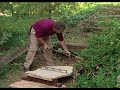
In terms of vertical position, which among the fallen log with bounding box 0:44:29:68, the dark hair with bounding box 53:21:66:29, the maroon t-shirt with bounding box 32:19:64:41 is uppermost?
the dark hair with bounding box 53:21:66:29

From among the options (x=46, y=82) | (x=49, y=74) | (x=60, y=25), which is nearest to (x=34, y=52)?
(x=49, y=74)

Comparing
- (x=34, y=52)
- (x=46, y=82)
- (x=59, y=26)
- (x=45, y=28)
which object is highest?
(x=59, y=26)

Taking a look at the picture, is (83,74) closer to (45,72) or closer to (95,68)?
(95,68)

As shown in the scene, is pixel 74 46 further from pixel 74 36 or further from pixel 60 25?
pixel 60 25

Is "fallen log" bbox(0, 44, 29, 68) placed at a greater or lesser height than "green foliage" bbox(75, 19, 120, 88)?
lesser

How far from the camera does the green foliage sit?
741 cm

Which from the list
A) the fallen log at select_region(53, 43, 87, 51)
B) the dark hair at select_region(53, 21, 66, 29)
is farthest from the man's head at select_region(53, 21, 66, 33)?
the fallen log at select_region(53, 43, 87, 51)

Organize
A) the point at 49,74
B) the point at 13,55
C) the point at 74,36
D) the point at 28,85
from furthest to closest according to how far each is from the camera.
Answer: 1. the point at 74,36
2. the point at 13,55
3. the point at 49,74
4. the point at 28,85

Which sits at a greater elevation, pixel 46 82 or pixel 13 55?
pixel 46 82

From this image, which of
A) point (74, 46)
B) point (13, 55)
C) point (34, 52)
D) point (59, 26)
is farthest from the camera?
point (74, 46)

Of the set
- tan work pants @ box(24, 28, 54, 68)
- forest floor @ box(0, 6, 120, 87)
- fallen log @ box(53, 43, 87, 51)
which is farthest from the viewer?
fallen log @ box(53, 43, 87, 51)

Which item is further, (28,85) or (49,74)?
(49,74)

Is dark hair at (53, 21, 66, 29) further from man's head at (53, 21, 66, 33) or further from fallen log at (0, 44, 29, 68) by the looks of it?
fallen log at (0, 44, 29, 68)

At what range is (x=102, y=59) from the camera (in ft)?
27.8
